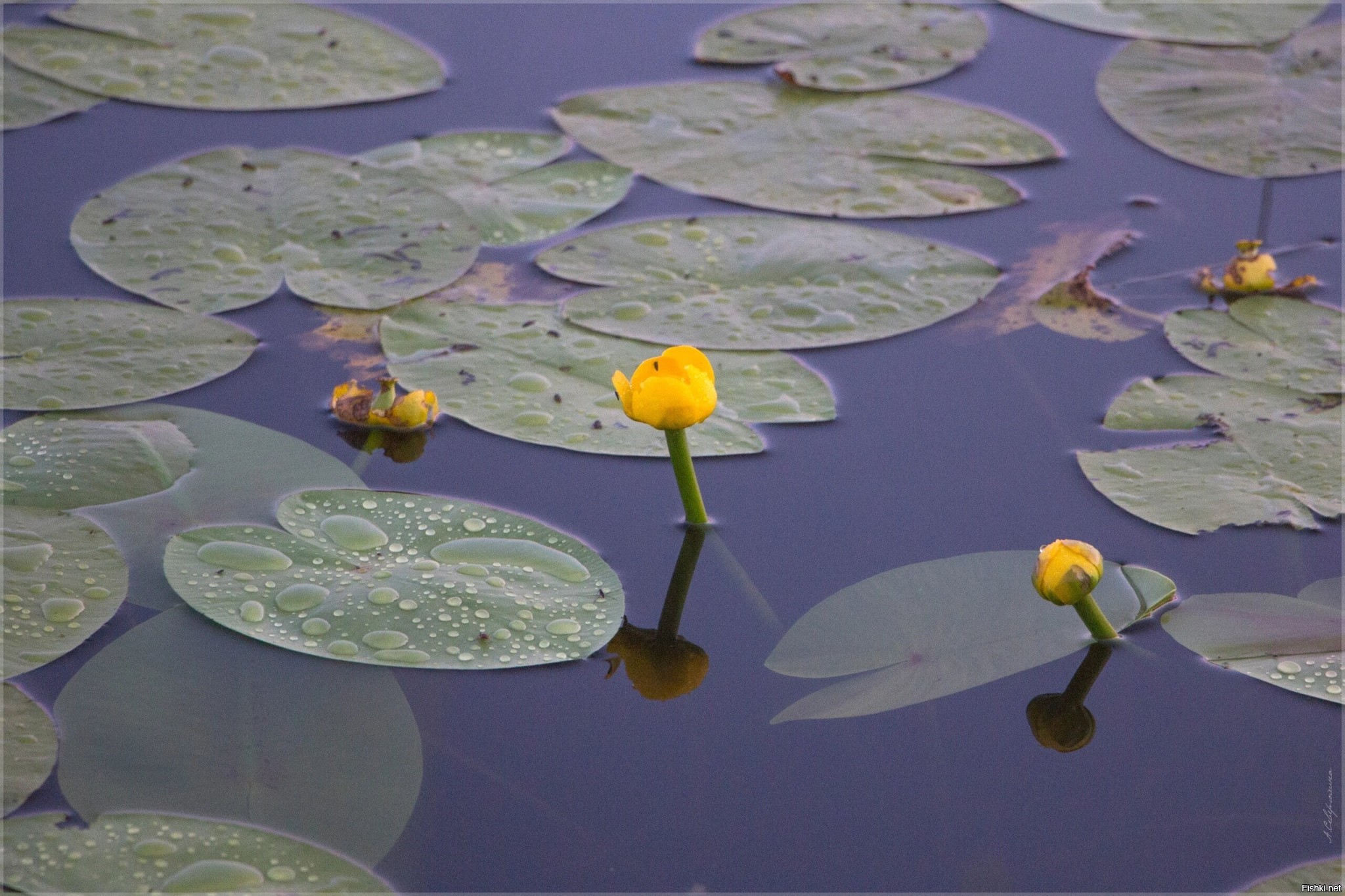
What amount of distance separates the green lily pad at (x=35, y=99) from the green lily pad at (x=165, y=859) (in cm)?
169

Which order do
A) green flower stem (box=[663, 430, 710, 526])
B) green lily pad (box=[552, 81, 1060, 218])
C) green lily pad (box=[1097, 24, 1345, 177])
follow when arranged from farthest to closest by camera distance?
1. green lily pad (box=[1097, 24, 1345, 177])
2. green lily pad (box=[552, 81, 1060, 218])
3. green flower stem (box=[663, 430, 710, 526])

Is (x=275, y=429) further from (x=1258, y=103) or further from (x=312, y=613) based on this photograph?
(x=1258, y=103)

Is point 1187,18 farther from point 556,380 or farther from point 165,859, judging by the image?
point 165,859

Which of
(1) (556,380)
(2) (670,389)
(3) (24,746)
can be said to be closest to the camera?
(3) (24,746)

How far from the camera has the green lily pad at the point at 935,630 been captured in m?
1.33

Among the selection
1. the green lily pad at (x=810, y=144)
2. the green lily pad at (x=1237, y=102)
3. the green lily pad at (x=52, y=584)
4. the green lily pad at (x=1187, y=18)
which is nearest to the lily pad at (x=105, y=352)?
the green lily pad at (x=52, y=584)

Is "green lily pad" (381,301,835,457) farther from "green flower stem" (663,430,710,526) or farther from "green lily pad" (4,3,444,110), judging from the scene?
"green lily pad" (4,3,444,110)

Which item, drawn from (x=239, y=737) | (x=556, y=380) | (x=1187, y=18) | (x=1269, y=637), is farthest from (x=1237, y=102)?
(x=239, y=737)

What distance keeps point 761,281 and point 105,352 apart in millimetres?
1037

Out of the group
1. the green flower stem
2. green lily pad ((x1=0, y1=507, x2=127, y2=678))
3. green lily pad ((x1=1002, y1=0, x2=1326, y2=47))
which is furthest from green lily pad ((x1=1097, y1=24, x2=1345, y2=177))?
green lily pad ((x1=0, y1=507, x2=127, y2=678))

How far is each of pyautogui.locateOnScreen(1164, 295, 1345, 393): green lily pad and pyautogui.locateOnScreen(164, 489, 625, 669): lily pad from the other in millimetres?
1077

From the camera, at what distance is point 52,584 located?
1.35 meters

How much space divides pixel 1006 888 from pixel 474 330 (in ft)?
3.70

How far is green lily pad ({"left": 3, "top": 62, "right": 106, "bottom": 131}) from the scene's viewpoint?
7.52ft
